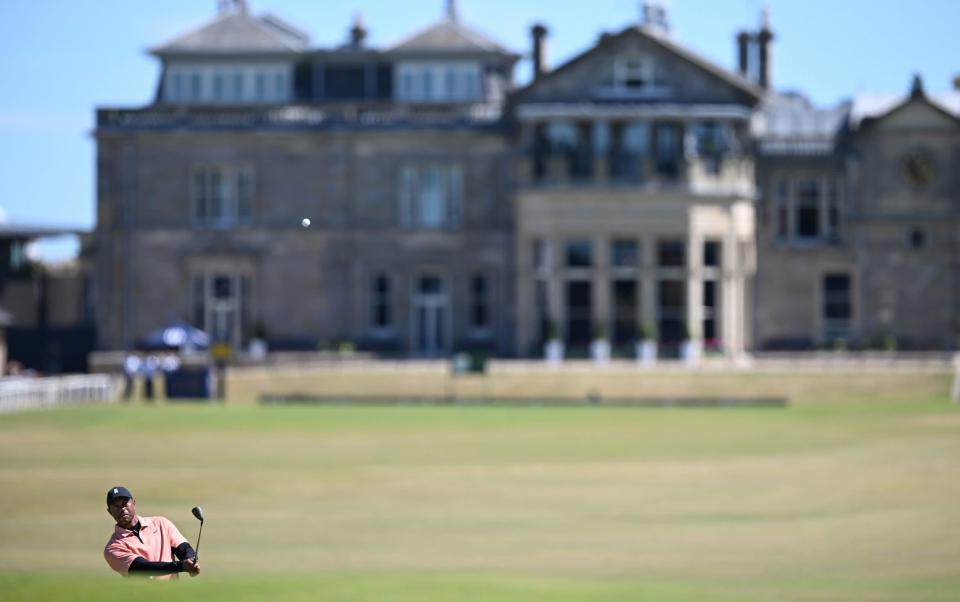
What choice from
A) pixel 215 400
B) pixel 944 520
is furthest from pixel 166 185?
pixel 944 520

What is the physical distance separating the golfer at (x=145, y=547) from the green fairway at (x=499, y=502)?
264mm

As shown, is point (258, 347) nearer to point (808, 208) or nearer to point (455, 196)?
point (455, 196)

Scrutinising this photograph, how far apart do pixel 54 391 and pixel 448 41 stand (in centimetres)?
2200

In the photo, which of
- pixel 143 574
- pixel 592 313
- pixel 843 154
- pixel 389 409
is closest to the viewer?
pixel 143 574

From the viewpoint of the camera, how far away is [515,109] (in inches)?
2854

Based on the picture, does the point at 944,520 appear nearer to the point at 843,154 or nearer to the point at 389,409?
the point at 389,409

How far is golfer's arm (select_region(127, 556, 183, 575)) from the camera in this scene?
57.5 ft

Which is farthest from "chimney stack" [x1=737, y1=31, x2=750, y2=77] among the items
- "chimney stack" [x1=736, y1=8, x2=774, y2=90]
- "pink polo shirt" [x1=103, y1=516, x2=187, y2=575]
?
"pink polo shirt" [x1=103, y1=516, x2=187, y2=575]

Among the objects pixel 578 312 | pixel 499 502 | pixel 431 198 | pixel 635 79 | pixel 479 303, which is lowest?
pixel 499 502

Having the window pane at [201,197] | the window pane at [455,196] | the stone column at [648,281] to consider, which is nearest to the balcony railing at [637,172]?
the stone column at [648,281]

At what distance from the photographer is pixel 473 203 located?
75.4 metres

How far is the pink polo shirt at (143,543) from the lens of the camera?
17.5 metres

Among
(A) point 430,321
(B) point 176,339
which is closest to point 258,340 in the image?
(A) point 430,321

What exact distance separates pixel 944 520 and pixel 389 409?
2911 centimetres
